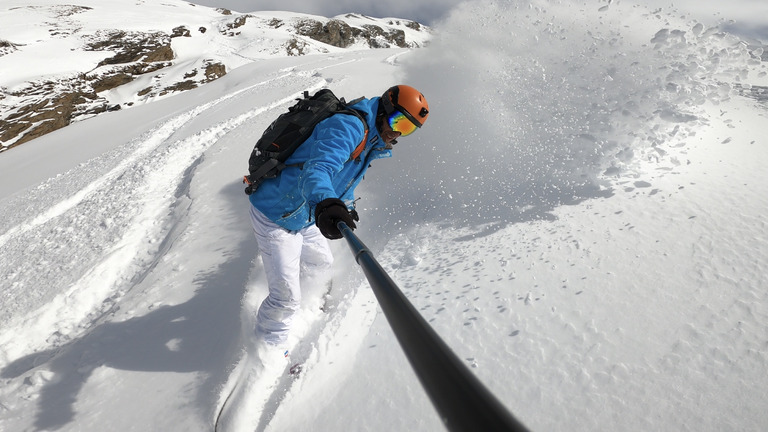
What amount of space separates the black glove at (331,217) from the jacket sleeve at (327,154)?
0.36 feet

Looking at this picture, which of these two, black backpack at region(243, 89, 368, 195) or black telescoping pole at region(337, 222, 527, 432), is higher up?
black telescoping pole at region(337, 222, 527, 432)

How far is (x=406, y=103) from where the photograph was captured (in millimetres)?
2418

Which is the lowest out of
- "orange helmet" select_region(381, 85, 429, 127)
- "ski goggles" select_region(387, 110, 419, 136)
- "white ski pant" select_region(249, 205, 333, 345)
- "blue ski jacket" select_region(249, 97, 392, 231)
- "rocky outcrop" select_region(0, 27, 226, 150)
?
"rocky outcrop" select_region(0, 27, 226, 150)

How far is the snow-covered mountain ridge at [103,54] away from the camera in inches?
789

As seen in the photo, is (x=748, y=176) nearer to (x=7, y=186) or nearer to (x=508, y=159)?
(x=508, y=159)

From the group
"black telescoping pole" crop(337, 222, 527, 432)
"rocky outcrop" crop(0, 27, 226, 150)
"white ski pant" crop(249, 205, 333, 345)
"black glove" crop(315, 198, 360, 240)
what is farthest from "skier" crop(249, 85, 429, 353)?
"rocky outcrop" crop(0, 27, 226, 150)

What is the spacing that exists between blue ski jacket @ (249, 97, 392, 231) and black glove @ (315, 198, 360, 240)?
0.37ft

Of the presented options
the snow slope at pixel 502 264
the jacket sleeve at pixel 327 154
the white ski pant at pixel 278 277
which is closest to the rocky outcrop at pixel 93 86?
the snow slope at pixel 502 264

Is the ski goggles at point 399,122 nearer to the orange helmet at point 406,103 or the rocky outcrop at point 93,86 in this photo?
the orange helmet at point 406,103

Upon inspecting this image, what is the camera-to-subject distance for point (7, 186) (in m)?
8.03

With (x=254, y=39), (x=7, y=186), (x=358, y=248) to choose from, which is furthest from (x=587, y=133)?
(x=254, y=39)

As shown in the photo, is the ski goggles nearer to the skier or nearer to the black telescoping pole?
the skier

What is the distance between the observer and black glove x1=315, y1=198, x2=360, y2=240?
1.54 meters

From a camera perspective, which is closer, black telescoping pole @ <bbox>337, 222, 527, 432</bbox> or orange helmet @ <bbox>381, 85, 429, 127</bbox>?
black telescoping pole @ <bbox>337, 222, 527, 432</bbox>
